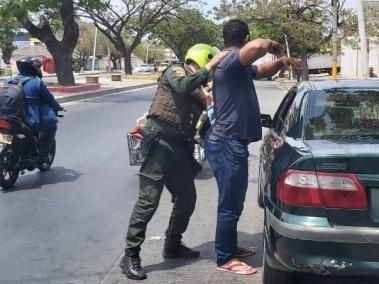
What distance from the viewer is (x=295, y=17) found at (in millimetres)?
35875

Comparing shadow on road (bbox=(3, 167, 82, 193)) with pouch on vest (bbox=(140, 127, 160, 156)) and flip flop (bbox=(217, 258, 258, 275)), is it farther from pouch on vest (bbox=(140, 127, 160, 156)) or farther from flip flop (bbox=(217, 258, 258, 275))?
flip flop (bbox=(217, 258, 258, 275))

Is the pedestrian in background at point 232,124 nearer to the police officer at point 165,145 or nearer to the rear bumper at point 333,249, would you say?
the police officer at point 165,145

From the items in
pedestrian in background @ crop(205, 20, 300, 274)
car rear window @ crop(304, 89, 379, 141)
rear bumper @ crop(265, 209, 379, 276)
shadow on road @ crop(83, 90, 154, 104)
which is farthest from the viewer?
shadow on road @ crop(83, 90, 154, 104)

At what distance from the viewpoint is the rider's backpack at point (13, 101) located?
26.4 ft

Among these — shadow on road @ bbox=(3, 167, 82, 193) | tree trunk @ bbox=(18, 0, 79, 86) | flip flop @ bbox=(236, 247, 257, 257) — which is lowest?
shadow on road @ bbox=(3, 167, 82, 193)

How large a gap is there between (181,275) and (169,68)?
1.58m

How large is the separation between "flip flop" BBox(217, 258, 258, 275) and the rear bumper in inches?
43.2

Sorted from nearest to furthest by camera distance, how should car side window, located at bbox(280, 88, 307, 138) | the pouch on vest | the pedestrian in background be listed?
1. car side window, located at bbox(280, 88, 307, 138)
2. the pedestrian in background
3. the pouch on vest

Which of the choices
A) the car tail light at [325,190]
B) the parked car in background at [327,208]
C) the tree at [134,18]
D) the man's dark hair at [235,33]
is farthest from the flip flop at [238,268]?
the tree at [134,18]

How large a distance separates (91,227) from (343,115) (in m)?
2.89

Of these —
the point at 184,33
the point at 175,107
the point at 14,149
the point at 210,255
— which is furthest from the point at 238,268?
the point at 184,33

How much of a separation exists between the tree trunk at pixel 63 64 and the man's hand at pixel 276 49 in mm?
26389

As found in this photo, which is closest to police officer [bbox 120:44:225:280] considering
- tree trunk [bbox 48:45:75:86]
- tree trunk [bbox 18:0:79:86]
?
tree trunk [bbox 18:0:79:86]

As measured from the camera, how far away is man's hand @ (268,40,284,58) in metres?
4.24
